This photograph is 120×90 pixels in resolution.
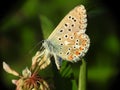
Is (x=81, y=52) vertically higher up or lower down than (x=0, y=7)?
lower down

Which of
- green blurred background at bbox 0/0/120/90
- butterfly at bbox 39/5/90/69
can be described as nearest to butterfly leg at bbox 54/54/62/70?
butterfly at bbox 39/5/90/69

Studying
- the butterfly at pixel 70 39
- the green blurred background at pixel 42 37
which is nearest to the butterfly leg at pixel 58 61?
the butterfly at pixel 70 39

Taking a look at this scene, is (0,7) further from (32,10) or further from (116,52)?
(116,52)

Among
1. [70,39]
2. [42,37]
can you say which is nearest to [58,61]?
[70,39]

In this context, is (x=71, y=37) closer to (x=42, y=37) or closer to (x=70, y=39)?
(x=70, y=39)

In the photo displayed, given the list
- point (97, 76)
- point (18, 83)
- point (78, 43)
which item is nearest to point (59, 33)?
point (78, 43)
